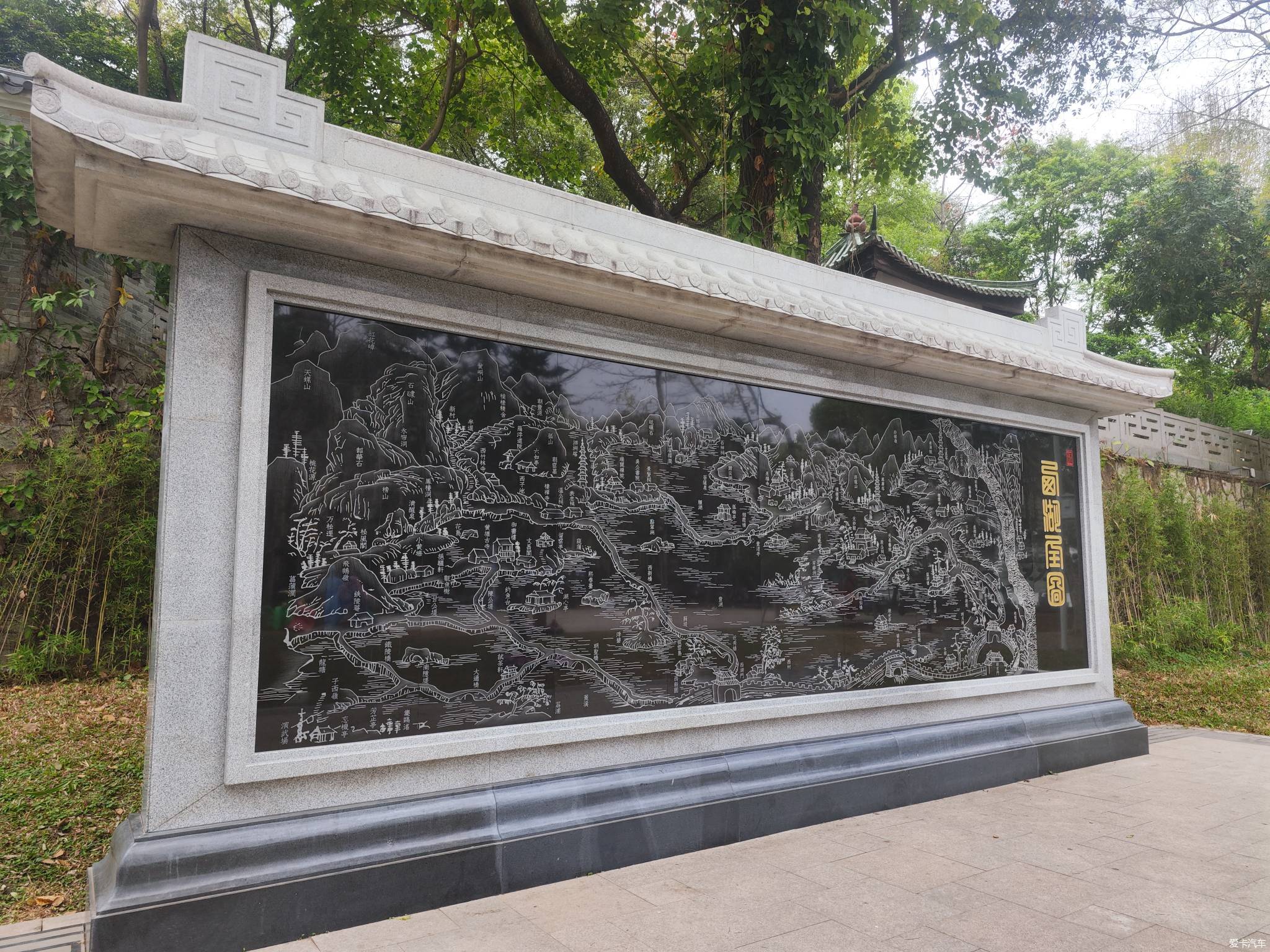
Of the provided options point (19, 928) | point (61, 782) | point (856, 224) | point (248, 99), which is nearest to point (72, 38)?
point (248, 99)

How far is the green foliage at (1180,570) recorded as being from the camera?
10.4m

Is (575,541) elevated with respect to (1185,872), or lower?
elevated

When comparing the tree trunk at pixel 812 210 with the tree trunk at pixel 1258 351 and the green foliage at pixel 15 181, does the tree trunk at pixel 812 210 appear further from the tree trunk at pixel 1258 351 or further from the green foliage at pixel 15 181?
the tree trunk at pixel 1258 351

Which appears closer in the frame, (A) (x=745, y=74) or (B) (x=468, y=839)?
(B) (x=468, y=839)

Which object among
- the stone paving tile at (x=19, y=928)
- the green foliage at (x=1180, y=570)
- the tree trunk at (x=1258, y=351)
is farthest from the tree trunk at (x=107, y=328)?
the tree trunk at (x=1258, y=351)

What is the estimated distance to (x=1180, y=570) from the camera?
10953 mm

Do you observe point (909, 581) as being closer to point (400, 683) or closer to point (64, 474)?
point (400, 683)

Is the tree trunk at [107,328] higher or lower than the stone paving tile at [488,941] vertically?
higher

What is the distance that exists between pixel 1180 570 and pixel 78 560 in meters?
13.1

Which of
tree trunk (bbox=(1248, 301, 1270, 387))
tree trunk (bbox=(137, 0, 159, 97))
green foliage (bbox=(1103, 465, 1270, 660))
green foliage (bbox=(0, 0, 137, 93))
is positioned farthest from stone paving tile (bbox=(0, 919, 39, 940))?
tree trunk (bbox=(1248, 301, 1270, 387))

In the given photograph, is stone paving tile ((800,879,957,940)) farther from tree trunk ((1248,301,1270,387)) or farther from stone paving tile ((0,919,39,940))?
tree trunk ((1248,301,1270,387))

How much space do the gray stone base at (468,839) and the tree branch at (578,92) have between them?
6.16 metres

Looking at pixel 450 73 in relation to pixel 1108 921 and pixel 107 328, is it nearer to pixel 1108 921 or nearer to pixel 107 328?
pixel 107 328

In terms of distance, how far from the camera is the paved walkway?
9.09 ft
